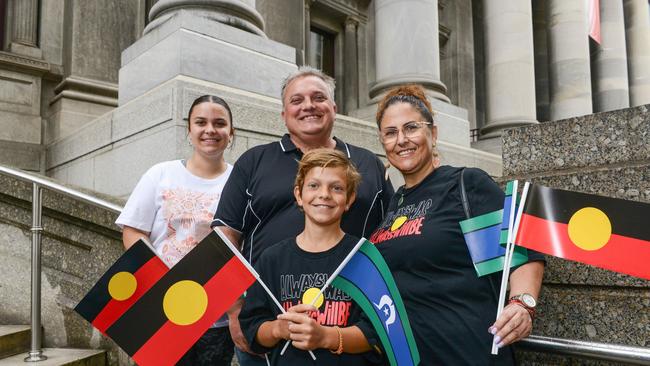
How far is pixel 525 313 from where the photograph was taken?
75.3 inches

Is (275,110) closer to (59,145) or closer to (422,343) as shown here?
(59,145)

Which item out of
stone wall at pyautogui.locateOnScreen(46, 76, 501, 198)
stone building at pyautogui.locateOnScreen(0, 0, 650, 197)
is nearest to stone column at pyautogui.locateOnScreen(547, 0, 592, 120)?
stone building at pyautogui.locateOnScreen(0, 0, 650, 197)

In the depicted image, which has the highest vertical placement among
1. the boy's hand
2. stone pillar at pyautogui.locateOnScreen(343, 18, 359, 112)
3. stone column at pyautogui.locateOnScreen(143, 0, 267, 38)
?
stone pillar at pyautogui.locateOnScreen(343, 18, 359, 112)

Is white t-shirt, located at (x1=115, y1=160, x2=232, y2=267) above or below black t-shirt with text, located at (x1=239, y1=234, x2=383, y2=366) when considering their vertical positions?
above

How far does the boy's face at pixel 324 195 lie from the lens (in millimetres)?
2152

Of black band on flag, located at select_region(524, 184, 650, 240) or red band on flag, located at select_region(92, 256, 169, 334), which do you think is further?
red band on flag, located at select_region(92, 256, 169, 334)

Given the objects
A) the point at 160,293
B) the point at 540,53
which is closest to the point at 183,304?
the point at 160,293

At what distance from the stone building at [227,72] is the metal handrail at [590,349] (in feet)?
2.25

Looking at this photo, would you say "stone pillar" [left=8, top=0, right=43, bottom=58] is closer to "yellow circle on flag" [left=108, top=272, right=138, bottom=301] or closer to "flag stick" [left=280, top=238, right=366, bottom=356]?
"yellow circle on flag" [left=108, top=272, right=138, bottom=301]

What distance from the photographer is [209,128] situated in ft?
9.70

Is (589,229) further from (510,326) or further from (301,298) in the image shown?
(301,298)

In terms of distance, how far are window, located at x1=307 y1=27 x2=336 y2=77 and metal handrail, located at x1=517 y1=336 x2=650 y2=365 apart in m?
14.9

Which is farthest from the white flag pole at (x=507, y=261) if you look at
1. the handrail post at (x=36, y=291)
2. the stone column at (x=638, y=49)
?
the stone column at (x=638, y=49)

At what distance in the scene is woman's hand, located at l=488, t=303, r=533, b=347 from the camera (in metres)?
1.88
